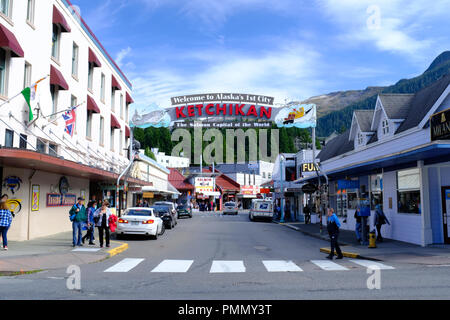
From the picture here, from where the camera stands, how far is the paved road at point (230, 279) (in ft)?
27.0

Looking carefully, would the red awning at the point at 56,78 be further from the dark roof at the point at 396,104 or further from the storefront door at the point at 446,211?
the storefront door at the point at 446,211

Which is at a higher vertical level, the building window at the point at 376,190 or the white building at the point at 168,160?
the white building at the point at 168,160

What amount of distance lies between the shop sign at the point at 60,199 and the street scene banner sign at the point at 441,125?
1729 centimetres

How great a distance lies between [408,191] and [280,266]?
29.4 feet

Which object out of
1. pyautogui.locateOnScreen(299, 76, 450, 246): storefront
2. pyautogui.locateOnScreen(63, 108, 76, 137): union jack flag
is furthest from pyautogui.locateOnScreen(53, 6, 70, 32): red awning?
pyautogui.locateOnScreen(299, 76, 450, 246): storefront

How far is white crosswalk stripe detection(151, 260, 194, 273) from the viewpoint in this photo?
39.1ft

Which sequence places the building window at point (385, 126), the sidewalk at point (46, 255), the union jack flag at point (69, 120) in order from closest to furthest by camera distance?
1. the sidewalk at point (46, 255)
2. the union jack flag at point (69, 120)
3. the building window at point (385, 126)

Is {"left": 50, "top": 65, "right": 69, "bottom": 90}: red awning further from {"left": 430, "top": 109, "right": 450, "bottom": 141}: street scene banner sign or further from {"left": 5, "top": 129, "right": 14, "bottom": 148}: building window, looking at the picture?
{"left": 430, "top": 109, "right": 450, "bottom": 141}: street scene banner sign

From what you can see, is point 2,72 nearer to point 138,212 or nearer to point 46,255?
point 46,255

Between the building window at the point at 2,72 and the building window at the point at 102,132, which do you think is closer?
the building window at the point at 2,72

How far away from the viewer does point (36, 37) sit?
1977 centimetres

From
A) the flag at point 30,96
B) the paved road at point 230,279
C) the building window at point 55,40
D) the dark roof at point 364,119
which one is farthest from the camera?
the dark roof at point 364,119

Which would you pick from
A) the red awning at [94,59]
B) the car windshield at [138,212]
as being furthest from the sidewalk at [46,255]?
the red awning at [94,59]

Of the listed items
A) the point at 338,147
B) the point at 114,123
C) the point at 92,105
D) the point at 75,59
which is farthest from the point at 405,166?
the point at 114,123
